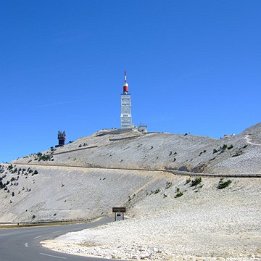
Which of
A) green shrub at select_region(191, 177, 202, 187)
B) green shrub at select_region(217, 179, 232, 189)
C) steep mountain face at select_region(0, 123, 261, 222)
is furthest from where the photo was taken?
steep mountain face at select_region(0, 123, 261, 222)

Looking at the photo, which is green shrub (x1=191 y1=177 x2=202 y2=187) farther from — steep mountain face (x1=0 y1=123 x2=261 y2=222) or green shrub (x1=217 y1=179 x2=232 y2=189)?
steep mountain face (x1=0 y1=123 x2=261 y2=222)

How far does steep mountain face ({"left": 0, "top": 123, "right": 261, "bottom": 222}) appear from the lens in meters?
74.8

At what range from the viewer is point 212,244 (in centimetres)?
2878

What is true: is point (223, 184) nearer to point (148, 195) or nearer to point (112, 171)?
point (148, 195)

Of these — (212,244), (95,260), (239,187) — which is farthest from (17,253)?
(239,187)

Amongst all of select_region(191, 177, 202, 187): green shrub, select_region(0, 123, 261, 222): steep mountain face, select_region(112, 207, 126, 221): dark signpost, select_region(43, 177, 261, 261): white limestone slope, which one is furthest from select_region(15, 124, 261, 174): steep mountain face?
select_region(112, 207, 126, 221): dark signpost

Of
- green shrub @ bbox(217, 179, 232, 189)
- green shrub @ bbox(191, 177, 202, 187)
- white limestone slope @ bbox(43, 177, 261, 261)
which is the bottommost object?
white limestone slope @ bbox(43, 177, 261, 261)

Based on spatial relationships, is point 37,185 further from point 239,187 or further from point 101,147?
point 239,187

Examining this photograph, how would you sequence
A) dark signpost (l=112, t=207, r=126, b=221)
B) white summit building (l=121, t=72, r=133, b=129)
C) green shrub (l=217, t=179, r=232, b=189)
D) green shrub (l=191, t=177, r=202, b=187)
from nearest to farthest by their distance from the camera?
green shrub (l=217, t=179, r=232, b=189) < dark signpost (l=112, t=207, r=126, b=221) < green shrub (l=191, t=177, r=202, b=187) < white summit building (l=121, t=72, r=133, b=129)

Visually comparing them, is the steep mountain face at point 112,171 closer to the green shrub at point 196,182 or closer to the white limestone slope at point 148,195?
the white limestone slope at point 148,195

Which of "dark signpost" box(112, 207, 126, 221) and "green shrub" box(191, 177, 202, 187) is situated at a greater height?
"green shrub" box(191, 177, 202, 187)

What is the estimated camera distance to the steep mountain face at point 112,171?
74812 mm

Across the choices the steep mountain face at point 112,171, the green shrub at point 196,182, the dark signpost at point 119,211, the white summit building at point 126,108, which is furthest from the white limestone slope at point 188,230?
the white summit building at point 126,108

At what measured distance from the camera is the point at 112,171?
301 feet
